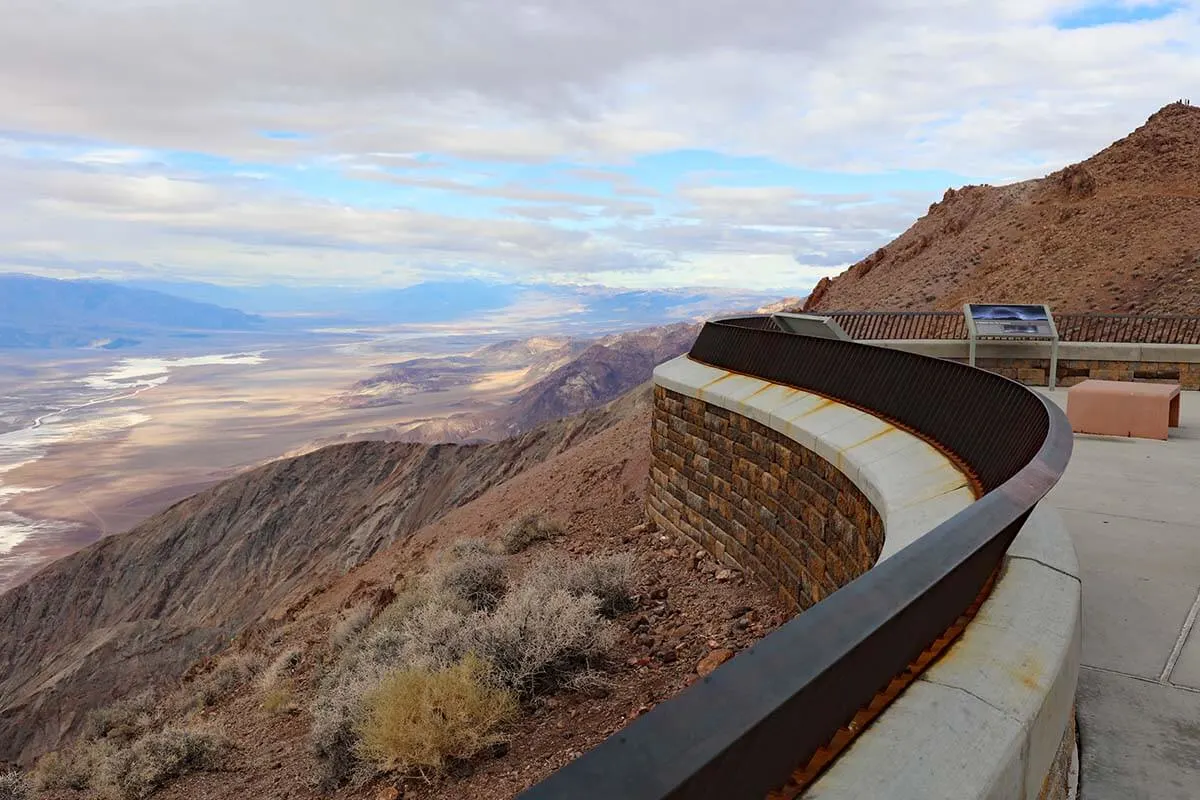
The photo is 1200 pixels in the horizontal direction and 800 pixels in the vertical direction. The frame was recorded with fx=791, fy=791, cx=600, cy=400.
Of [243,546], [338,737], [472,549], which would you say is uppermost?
[338,737]

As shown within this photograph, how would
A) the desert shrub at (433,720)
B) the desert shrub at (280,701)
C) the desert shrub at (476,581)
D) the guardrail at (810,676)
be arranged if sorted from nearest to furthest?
the guardrail at (810,676) < the desert shrub at (433,720) < the desert shrub at (280,701) < the desert shrub at (476,581)

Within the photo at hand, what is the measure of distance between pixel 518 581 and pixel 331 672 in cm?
282

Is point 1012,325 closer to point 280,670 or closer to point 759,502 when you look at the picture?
point 759,502

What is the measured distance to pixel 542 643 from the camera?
7.23 metres

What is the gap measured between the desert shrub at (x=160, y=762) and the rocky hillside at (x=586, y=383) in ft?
386

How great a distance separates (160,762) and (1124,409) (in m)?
12.2

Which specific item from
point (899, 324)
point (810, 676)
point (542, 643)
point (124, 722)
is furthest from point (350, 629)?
point (899, 324)

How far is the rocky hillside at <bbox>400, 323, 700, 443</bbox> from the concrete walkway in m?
118

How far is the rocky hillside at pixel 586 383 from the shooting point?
136 m

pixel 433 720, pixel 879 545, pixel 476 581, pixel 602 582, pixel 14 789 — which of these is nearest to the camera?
pixel 879 545

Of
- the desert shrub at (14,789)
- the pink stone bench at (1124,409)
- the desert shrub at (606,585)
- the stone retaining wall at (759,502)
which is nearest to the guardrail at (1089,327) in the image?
the pink stone bench at (1124,409)

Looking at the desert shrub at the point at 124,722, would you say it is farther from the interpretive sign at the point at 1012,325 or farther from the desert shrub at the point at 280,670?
Answer: the interpretive sign at the point at 1012,325

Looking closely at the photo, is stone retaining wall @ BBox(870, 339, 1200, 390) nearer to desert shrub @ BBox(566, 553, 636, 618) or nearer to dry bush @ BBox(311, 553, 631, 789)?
desert shrub @ BBox(566, 553, 636, 618)

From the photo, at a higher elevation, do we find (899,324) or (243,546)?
(899,324)
